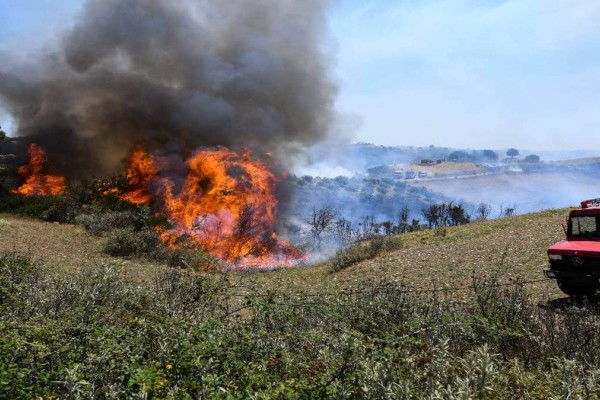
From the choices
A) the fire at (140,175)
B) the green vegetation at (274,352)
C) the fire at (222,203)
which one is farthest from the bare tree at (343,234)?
the green vegetation at (274,352)

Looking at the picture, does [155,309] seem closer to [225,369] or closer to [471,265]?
[225,369]

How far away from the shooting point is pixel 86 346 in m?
4.02

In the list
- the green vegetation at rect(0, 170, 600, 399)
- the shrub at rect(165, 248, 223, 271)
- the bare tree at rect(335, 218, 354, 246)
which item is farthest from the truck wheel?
the bare tree at rect(335, 218, 354, 246)

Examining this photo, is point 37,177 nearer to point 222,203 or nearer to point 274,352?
point 222,203

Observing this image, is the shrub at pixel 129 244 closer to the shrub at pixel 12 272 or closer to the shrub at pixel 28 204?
the shrub at pixel 12 272

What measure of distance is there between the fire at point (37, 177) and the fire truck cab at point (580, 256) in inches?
1296

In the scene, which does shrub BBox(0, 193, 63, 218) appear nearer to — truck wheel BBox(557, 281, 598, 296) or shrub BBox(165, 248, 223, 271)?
shrub BBox(165, 248, 223, 271)

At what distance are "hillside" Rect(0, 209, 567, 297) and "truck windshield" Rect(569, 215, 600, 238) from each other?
1659mm

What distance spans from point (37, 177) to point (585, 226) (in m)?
36.7

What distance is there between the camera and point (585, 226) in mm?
10016

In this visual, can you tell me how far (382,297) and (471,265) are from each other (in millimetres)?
8681

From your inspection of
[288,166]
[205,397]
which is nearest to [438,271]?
[205,397]

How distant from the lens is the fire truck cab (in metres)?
8.99

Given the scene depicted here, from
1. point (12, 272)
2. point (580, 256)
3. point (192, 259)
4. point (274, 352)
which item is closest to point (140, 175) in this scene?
point (192, 259)
